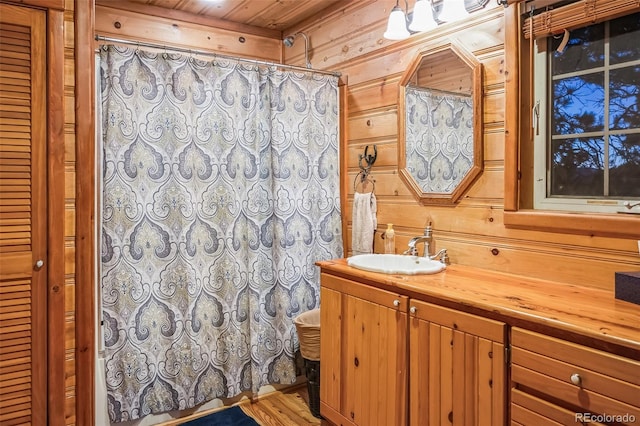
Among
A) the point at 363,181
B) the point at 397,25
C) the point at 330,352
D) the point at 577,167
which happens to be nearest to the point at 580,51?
the point at 577,167

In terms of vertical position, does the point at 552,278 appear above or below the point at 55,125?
below

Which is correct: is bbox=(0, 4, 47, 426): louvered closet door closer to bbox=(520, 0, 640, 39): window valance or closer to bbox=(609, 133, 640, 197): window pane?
bbox=(520, 0, 640, 39): window valance

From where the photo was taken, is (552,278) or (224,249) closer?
(552,278)

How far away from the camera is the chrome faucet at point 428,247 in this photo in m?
2.32

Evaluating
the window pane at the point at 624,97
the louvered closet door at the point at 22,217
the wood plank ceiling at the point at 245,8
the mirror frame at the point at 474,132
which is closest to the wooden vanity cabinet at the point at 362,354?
the mirror frame at the point at 474,132

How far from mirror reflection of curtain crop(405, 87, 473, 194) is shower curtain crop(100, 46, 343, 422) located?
645 mm

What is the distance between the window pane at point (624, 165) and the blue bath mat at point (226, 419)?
2.06m

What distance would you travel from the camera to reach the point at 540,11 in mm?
1912

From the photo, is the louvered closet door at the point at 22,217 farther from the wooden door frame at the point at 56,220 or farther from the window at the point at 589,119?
the window at the point at 589,119

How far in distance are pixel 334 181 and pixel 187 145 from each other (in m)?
0.98

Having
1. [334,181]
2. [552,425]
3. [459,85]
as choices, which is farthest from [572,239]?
[334,181]

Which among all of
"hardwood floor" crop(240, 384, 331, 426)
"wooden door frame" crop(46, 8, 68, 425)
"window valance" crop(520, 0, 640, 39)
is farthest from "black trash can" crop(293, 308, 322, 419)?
"window valance" crop(520, 0, 640, 39)

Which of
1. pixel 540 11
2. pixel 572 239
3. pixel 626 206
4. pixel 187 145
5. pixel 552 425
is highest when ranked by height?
pixel 540 11

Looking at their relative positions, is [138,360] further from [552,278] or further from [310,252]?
[552,278]
